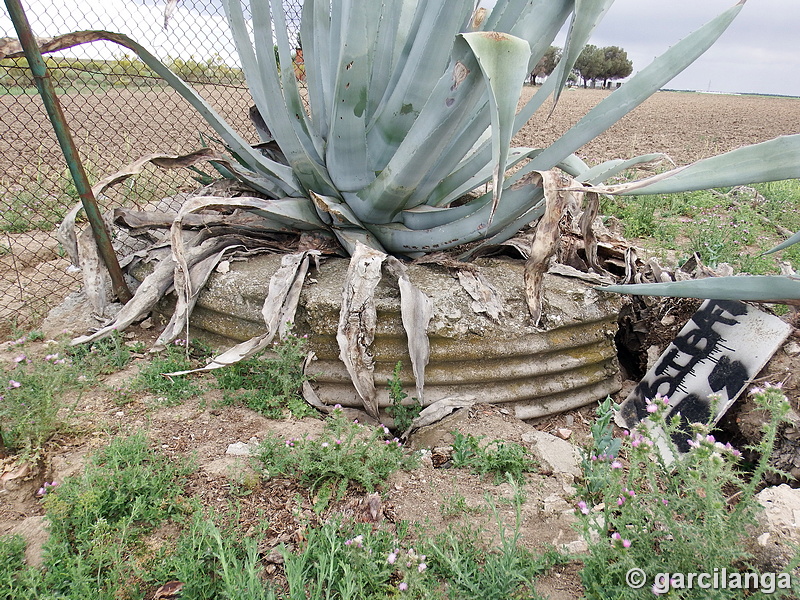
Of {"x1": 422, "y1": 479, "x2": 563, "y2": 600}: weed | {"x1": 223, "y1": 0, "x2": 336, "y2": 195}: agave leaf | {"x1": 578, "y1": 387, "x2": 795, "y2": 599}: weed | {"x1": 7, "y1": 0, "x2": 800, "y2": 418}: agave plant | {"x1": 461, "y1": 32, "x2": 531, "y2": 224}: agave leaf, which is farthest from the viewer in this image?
{"x1": 223, "y1": 0, "x2": 336, "y2": 195}: agave leaf

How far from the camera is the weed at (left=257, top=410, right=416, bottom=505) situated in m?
1.66

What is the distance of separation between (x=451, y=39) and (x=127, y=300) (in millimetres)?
1919

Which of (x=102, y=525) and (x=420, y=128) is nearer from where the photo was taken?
(x=102, y=525)

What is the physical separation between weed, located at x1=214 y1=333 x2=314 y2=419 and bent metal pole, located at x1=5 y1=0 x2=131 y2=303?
0.83m

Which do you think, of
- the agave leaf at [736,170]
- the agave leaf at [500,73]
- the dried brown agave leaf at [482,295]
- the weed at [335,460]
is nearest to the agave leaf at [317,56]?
the dried brown agave leaf at [482,295]

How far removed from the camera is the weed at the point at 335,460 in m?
1.66

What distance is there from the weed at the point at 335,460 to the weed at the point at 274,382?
0.88 ft

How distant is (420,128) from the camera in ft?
6.21

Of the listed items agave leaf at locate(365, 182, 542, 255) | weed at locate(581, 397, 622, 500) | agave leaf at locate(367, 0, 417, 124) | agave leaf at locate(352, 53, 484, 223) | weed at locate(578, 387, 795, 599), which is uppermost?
agave leaf at locate(367, 0, 417, 124)

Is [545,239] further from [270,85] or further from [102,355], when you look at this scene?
[102,355]

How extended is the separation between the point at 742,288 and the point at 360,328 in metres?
1.27

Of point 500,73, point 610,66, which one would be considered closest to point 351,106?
point 500,73

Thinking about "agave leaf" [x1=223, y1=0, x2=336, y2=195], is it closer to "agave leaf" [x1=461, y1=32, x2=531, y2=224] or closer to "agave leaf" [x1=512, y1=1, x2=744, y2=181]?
"agave leaf" [x1=461, y1=32, x2=531, y2=224]

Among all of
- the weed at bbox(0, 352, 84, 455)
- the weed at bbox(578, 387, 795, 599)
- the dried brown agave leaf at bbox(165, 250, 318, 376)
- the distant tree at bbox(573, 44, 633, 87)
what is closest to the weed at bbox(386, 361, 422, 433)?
the dried brown agave leaf at bbox(165, 250, 318, 376)
